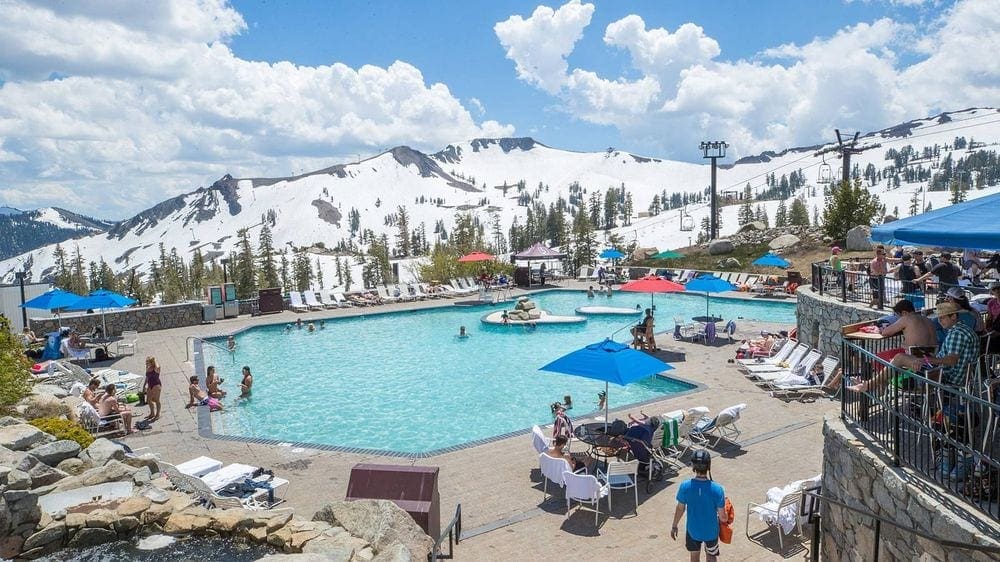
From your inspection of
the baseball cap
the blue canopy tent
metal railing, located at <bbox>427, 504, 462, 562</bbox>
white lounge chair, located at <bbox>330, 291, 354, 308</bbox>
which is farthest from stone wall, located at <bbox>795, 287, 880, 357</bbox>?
white lounge chair, located at <bbox>330, 291, 354, 308</bbox>

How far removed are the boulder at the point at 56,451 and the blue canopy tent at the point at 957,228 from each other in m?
9.91

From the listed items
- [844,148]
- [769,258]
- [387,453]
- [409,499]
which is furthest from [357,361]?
[844,148]

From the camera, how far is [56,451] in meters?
7.71

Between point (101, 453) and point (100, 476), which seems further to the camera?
point (101, 453)

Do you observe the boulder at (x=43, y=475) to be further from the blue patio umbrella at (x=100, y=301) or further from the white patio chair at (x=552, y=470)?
the blue patio umbrella at (x=100, y=301)

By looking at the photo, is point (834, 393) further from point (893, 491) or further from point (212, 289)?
point (212, 289)

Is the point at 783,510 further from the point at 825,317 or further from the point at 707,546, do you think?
the point at 825,317

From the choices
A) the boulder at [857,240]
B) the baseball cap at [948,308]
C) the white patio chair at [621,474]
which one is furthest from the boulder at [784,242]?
the baseball cap at [948,308]

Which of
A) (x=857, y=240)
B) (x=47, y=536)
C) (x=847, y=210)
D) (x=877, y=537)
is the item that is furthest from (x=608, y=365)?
(x=847, y=210)

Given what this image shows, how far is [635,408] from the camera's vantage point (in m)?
11.6

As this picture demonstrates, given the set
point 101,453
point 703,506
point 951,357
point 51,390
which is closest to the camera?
point 951,357

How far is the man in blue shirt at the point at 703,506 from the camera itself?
17.6ft

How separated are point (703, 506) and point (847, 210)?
35.7 metres

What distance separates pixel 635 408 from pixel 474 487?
181 inches
